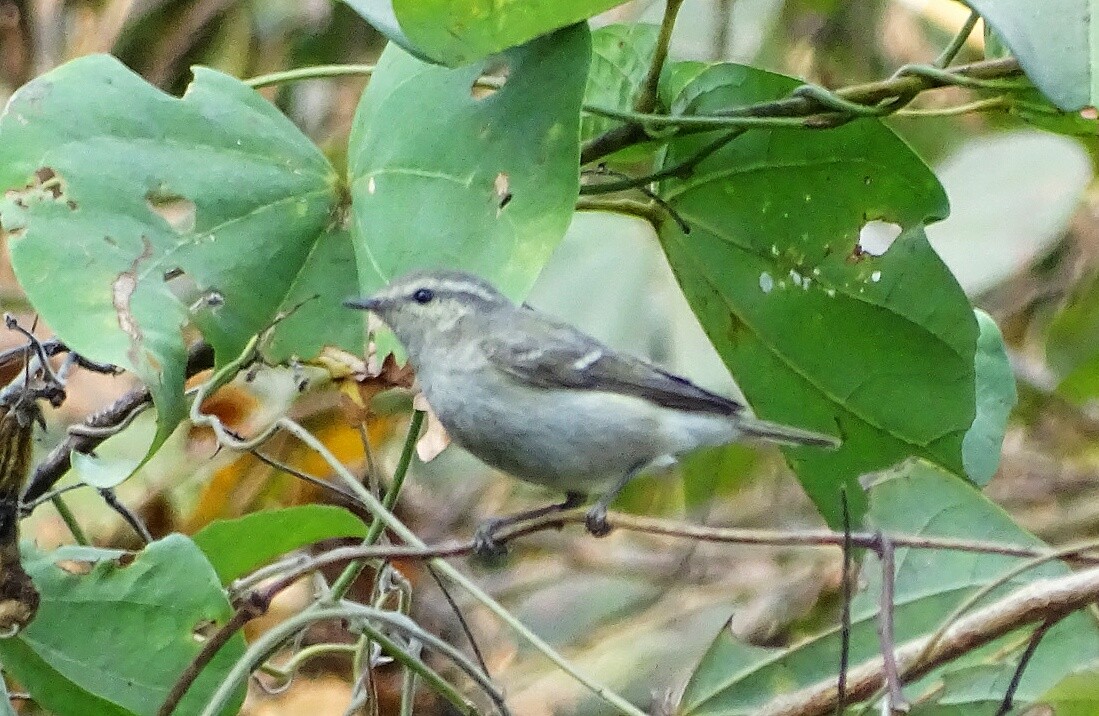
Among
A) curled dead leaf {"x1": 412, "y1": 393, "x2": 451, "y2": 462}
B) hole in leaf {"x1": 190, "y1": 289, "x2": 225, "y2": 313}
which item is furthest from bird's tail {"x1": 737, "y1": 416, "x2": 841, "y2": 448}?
hole in leaf {"x1": 190, "y1": 289, "x2": 225, "y2": 313}

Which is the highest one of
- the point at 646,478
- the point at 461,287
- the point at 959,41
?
the point at 959,41

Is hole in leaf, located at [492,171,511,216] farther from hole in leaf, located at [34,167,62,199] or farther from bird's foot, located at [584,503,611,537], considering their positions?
hole in leaf, located at [34,167,62,199]

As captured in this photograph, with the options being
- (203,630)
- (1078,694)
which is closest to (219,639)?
(203,630)

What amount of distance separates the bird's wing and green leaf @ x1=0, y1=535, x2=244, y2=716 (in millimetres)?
634

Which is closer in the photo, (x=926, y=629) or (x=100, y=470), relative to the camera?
(x=100, y=470)

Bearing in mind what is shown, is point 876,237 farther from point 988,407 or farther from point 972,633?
point 972,633

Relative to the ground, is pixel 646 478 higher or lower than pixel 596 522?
lower

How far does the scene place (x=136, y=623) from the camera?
1387 mm

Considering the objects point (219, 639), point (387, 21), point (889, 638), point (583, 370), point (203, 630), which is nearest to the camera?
point (889, 638)

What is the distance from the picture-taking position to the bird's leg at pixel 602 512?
136cm

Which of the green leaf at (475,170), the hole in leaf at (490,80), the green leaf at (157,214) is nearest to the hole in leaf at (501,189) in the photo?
the green leaf at (475,170)

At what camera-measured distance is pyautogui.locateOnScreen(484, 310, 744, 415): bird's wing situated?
1877mm

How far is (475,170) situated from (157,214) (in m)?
0.34

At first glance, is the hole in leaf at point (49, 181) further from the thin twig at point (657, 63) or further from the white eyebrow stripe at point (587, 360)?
the white eyebrow stripe at point (587, 360)
